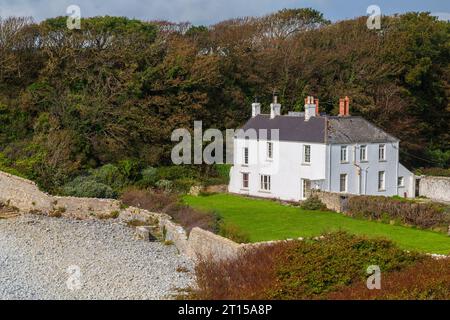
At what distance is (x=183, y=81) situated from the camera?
43406 millimetres

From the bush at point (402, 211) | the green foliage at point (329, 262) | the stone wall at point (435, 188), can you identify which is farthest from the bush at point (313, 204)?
the green foliage at point (329, 262)

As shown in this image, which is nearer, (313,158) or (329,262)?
(329,262)

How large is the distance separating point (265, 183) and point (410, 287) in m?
25.4

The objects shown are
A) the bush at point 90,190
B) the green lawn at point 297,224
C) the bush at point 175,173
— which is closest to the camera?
the green lawn at point 297,224

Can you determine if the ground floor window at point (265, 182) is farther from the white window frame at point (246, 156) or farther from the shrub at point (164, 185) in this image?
the shrub at point (164, 185)

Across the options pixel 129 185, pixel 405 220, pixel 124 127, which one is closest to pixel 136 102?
pixel 124 127

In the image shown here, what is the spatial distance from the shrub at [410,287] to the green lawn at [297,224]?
8.47 metres

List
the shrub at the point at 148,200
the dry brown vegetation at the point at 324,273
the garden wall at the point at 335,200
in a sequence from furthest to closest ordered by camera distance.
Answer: the garden wall at the point at 335,200 → the shrub at the point at 148,200 → the dry brown vegetation at the point at 324,273

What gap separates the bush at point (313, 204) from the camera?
35.0m

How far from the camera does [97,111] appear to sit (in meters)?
40.5

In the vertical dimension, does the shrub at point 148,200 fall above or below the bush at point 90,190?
below

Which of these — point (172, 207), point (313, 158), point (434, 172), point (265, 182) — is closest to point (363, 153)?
point (313, 158)

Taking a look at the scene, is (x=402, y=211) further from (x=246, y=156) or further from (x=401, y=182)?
(x=246, y=156)
